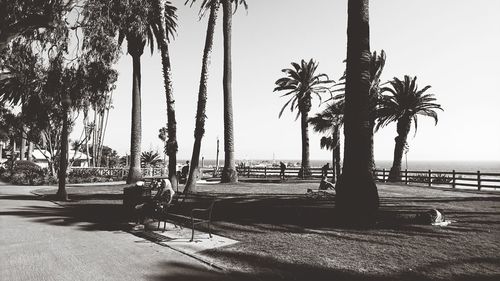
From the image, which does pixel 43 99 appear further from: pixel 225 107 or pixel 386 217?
pixel 386 217

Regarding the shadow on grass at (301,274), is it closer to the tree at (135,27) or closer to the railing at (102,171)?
the tree at (135,27)

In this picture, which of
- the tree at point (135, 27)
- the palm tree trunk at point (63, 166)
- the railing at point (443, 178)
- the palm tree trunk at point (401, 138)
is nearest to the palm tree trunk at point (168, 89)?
the tree at point (135, 27)

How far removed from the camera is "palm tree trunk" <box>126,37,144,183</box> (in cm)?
2577

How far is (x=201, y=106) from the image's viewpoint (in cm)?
1853

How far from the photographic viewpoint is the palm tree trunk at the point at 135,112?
25766 mm

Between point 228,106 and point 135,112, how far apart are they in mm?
6635

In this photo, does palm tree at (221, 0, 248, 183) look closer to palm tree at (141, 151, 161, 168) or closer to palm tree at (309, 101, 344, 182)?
palm tree at (309, 101, 344, 182)

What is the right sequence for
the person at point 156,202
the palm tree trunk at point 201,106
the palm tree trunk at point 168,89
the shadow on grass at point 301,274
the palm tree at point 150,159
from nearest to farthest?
the shadow on grass at point 301,274
the person at point 156,202
the palm tree trunk at point 201,106
the palm tree trunk at point 168,89
the palm tree at point 150,159

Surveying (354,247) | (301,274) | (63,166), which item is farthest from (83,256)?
(63,166)

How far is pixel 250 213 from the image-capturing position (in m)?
12.1

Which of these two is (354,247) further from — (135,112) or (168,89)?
(135,112)

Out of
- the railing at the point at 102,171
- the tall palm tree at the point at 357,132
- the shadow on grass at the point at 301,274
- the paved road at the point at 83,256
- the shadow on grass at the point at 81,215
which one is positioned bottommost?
the shadow on grass at the point at 81,215

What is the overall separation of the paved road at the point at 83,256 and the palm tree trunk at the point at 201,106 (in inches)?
310

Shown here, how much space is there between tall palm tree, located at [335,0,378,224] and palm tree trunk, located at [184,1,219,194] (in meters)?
8.73
